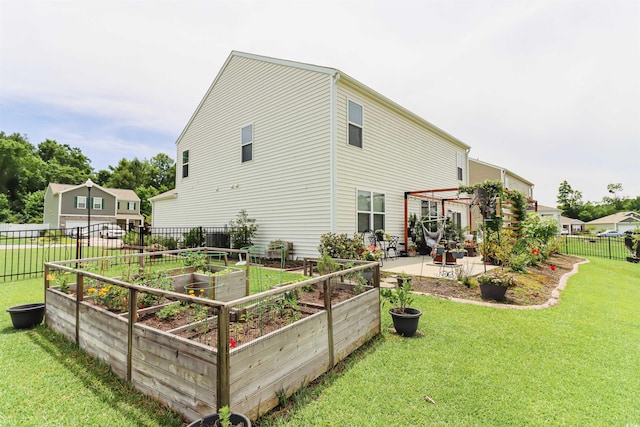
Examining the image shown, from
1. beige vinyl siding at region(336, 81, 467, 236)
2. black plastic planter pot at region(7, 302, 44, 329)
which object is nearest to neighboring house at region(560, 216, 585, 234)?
beige vinyl siding at region(336, 81, 467, 236)

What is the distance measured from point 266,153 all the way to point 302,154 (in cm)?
180

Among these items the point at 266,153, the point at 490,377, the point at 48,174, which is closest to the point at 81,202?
the point at 48,174

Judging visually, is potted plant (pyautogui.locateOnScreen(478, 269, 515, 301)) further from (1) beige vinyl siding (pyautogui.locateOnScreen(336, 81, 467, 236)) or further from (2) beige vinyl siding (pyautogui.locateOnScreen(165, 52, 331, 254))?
(2) beige vinyl siding (pyautogui.locateOnScreen(165, 52, 331, 254))

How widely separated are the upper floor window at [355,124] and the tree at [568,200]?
228 ft

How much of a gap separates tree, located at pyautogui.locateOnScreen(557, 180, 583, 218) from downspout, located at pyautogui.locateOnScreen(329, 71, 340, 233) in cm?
7069

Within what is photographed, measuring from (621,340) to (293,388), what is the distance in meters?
4.16

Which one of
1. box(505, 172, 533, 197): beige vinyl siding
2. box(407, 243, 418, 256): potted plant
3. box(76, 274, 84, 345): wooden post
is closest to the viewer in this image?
box(76, 274, 84, 345): wooden post

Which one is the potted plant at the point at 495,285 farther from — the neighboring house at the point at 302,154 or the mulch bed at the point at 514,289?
the neighboring house at the point at 302,154

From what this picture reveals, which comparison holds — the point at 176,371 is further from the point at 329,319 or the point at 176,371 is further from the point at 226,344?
the point at 329,319

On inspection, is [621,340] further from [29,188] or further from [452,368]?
[29,188]

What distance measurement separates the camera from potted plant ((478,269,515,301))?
528 cm

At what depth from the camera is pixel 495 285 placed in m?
5.32

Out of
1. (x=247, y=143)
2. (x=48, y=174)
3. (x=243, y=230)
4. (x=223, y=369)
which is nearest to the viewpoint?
(x=223, y=369)

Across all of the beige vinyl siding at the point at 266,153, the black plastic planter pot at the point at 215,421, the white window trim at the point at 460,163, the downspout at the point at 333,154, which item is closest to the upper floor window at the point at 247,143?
the beige vinyl siding at the point at 266,153
